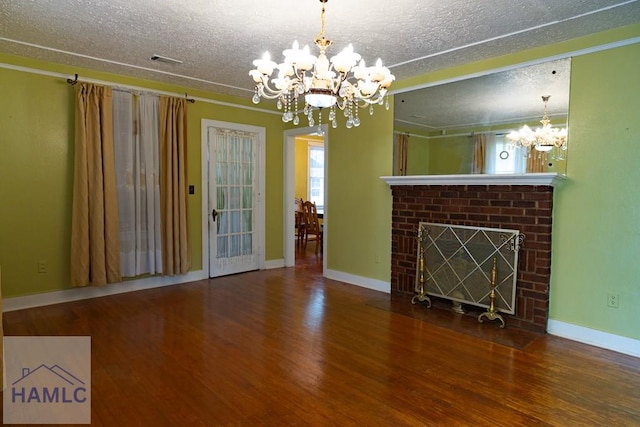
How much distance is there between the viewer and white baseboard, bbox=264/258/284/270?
6.02 m

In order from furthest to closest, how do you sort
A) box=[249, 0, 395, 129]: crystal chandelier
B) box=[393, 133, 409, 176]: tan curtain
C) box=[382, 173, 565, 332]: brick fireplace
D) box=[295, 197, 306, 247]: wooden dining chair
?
box=[295, 197, 306, 247]: wooden dining chair, box=[393, 133, 409, 176]: tan curtain, box=[382, 173, 565, 332]: brick fireplace, box=[249, 0, 395, 129]: crystal chandelier

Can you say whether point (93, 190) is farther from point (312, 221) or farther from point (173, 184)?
point (312, 221)

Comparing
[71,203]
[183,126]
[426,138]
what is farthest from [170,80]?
[426,138]

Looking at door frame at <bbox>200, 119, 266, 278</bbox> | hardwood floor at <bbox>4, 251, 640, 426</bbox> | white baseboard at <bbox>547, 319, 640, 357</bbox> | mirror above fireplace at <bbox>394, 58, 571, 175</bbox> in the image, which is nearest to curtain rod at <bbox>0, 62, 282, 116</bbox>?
door frame at <bbox>200, 119, 266, 278</bbox>

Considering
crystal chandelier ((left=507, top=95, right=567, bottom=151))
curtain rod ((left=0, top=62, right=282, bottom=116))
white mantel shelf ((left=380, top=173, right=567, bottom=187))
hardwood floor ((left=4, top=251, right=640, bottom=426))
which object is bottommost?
hardwood floor ((left=4, top=251, right=640, bottom=426))

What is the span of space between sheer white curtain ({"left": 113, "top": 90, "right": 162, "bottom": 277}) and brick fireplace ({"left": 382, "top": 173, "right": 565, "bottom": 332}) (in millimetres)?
2835

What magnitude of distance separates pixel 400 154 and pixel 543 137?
155 centimetres

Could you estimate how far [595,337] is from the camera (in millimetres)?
3232

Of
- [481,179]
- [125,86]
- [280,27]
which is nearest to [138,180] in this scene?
[125,86]

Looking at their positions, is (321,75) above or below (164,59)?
below

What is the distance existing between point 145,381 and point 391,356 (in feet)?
5.71

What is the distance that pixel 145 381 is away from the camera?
2.54 metres

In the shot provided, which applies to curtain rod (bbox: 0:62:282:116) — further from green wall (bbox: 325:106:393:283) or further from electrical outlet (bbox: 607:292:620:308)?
electrical outlet (bbox: 607:292:620:308)

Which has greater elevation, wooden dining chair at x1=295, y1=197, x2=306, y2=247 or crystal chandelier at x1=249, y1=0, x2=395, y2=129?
crystal chandelier at x1=249, y1=0, x2=395, y2=129
